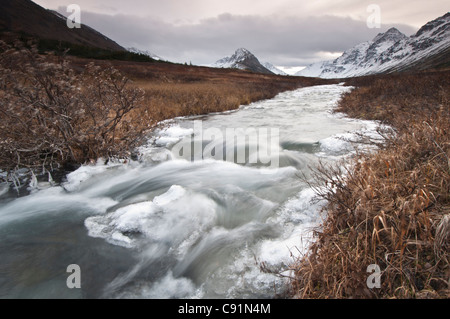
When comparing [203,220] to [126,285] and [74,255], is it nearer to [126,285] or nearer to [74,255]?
[126,285]

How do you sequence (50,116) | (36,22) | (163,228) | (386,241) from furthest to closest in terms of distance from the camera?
(36,22) < (50,116) < (163,228) < (386,241)

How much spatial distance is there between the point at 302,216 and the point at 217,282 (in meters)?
1.60

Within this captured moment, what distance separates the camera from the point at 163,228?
3.41m

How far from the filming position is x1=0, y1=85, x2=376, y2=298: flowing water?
2.62 metres

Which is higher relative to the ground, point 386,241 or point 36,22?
point 36,22

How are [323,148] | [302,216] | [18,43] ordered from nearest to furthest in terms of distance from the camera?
[302,216], [18,43], [323,148]

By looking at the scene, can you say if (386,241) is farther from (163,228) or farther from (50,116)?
(50,116)

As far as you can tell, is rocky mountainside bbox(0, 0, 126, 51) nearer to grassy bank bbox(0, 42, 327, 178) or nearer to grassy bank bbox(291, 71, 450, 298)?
grassy bank bbox(0, 42, 327, 178)

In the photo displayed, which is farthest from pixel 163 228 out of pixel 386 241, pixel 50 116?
pixel 50 116

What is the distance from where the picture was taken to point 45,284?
266 centimetres

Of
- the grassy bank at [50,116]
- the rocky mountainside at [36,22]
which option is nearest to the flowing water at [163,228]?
the grassy bank at [50,116]

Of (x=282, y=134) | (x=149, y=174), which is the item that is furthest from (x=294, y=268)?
(x=282, y=134)

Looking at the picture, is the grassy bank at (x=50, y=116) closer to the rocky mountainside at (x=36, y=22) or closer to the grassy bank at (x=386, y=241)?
the grassy bank at (x=386, y=241)
